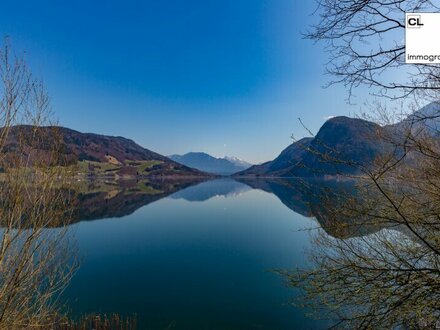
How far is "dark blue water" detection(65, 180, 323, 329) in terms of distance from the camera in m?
13.9

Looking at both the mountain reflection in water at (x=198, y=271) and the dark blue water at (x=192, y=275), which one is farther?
the dark blue water at (x=192, y=275)

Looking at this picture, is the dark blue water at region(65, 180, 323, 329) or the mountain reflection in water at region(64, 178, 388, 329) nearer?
the mountain reflection in water at region(64, 178, 388, 329)

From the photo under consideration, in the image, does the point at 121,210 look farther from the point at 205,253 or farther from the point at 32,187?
the point at 32,187

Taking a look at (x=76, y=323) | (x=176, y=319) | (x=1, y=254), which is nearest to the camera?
(x=1, y=254)

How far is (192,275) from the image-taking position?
19891 millimetres

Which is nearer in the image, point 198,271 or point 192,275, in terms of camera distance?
point 192,275

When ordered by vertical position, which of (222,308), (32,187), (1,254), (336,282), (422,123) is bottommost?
(222,308)

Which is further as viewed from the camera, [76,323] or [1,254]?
[76,323]

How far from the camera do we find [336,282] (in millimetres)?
5441

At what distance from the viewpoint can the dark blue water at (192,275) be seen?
13.9 metres

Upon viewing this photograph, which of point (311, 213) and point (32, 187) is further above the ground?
point (32, 187)

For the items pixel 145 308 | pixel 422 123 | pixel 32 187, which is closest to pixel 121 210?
pixel 145 308

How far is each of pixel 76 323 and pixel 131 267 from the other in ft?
32.3

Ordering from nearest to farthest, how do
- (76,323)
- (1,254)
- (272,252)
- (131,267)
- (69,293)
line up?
1. (1,254)
2. (76,323)
3. (69,293)
4. (131,267)
5. (272,252)
